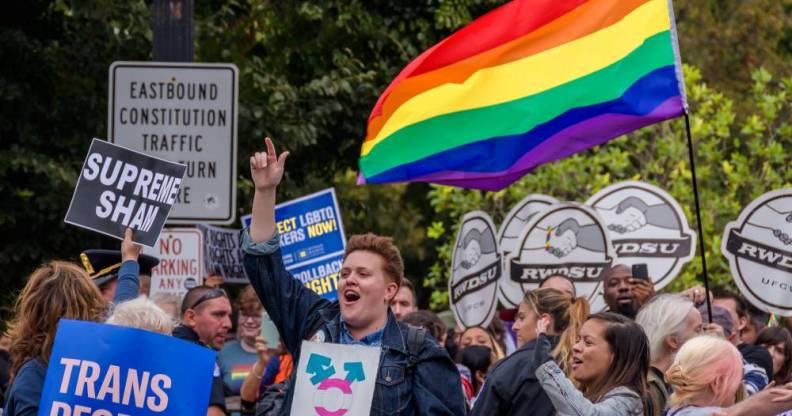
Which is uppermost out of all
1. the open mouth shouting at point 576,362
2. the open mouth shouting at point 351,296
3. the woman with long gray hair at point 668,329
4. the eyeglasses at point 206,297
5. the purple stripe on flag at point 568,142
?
the purple stripe on flag at point 568,142

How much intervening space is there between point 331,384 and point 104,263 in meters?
3.50

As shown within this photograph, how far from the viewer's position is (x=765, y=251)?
10.5m

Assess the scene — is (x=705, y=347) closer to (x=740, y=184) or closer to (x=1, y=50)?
(x=1, y=50)

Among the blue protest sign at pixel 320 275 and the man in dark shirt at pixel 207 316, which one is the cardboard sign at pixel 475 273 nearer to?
the blue protest sign at pixel 320 275

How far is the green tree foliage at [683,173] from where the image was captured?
2506 cm

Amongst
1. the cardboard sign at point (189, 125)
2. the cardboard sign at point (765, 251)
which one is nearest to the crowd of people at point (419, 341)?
the cardboard sign at point (765, 251)

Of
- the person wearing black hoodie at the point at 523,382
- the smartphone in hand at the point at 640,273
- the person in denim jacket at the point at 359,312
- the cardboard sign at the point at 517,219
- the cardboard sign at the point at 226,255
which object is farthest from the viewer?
the cardboard sign at the point at 517,219

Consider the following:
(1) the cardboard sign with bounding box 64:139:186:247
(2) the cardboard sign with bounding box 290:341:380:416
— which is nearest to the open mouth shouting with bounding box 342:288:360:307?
(2) the cardboard sign with bounding box 290:341:380:416

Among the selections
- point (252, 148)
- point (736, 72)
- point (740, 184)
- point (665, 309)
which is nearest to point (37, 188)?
point (252, 148)

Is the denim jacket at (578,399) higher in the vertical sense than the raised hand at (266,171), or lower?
lower

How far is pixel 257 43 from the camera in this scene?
1827 centimetres

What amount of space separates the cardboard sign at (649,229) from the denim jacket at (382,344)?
253 inches

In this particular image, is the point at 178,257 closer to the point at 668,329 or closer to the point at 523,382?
the point at 523,382

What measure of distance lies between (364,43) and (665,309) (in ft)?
31.9
